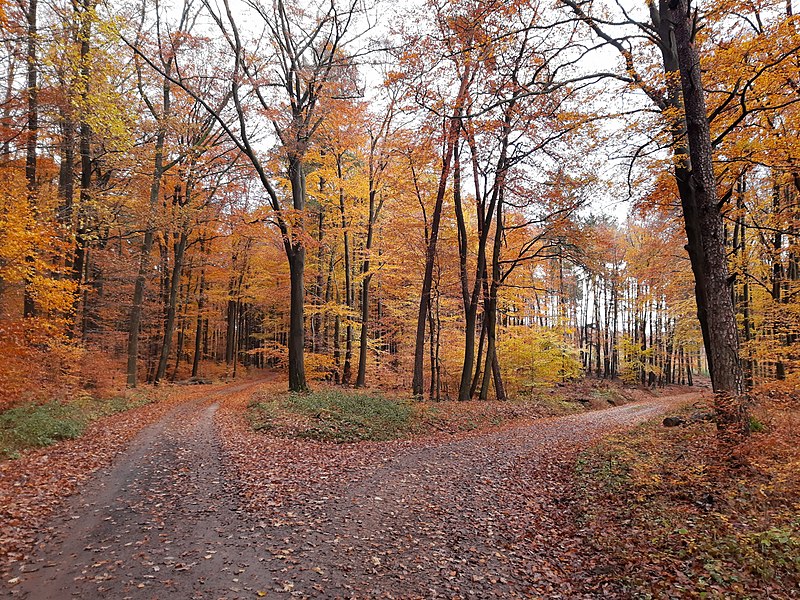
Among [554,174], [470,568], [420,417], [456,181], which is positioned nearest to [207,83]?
[456,181]

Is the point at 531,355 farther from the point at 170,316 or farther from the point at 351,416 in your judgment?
the point at 170,316

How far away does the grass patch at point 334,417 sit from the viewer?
36.9 ft

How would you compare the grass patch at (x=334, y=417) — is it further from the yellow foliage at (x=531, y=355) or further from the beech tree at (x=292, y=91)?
the yellow foliage at (x=531, y=355)

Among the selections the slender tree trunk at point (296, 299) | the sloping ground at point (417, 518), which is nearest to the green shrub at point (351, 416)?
the sloping ground at point (417, 518)

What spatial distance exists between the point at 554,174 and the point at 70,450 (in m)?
16.6

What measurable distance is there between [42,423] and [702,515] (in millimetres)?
12553

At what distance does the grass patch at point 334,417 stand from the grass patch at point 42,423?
4134 millimetres

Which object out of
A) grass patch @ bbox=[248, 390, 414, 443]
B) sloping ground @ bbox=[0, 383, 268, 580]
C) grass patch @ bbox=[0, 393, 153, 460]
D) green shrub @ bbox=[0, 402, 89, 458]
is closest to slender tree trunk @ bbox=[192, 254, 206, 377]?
grass patch @ bbox=[248, 390, 414, 443]

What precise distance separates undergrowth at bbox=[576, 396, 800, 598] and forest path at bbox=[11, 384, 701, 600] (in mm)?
590

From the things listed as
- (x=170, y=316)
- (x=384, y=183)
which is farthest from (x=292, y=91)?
(x=170, y=316)

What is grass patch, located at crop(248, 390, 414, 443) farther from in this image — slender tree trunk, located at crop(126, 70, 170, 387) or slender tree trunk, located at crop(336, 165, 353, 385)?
slender tree trunk, located at crop(336, 165, 353, 385)

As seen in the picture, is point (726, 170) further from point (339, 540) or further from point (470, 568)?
point (339, 540)

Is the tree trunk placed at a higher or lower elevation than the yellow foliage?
higher

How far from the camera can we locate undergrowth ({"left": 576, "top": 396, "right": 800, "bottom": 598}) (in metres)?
4.09
